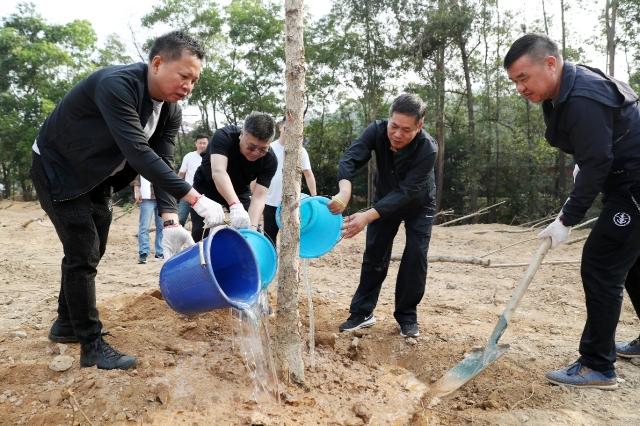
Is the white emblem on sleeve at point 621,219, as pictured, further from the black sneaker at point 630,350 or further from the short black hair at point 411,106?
the short black hair at point 411,106

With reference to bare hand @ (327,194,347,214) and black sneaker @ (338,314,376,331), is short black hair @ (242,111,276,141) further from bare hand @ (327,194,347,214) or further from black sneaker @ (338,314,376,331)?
black sneaker @ (338,314,376,331)

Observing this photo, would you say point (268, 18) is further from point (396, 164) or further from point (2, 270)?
point (396, 164)

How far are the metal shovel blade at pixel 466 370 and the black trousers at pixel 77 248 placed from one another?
1948 mm

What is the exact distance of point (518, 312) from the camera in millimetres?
4410

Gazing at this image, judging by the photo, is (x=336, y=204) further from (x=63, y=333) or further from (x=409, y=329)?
(x=63, y=333)

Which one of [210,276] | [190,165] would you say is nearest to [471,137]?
[190,165]

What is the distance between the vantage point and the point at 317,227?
3256 mm

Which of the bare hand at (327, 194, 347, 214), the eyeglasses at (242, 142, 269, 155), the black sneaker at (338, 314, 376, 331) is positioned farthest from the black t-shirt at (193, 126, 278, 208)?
the black sneaker at (338, 314, 376, 331)

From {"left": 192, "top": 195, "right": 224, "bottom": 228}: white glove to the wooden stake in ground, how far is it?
35cm

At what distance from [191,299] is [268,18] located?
78.8ft

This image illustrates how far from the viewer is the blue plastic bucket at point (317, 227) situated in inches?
124

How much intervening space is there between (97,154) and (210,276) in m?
0.90

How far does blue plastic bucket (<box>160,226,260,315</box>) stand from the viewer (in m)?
2.14

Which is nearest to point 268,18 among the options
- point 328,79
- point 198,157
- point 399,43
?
point 328,79
